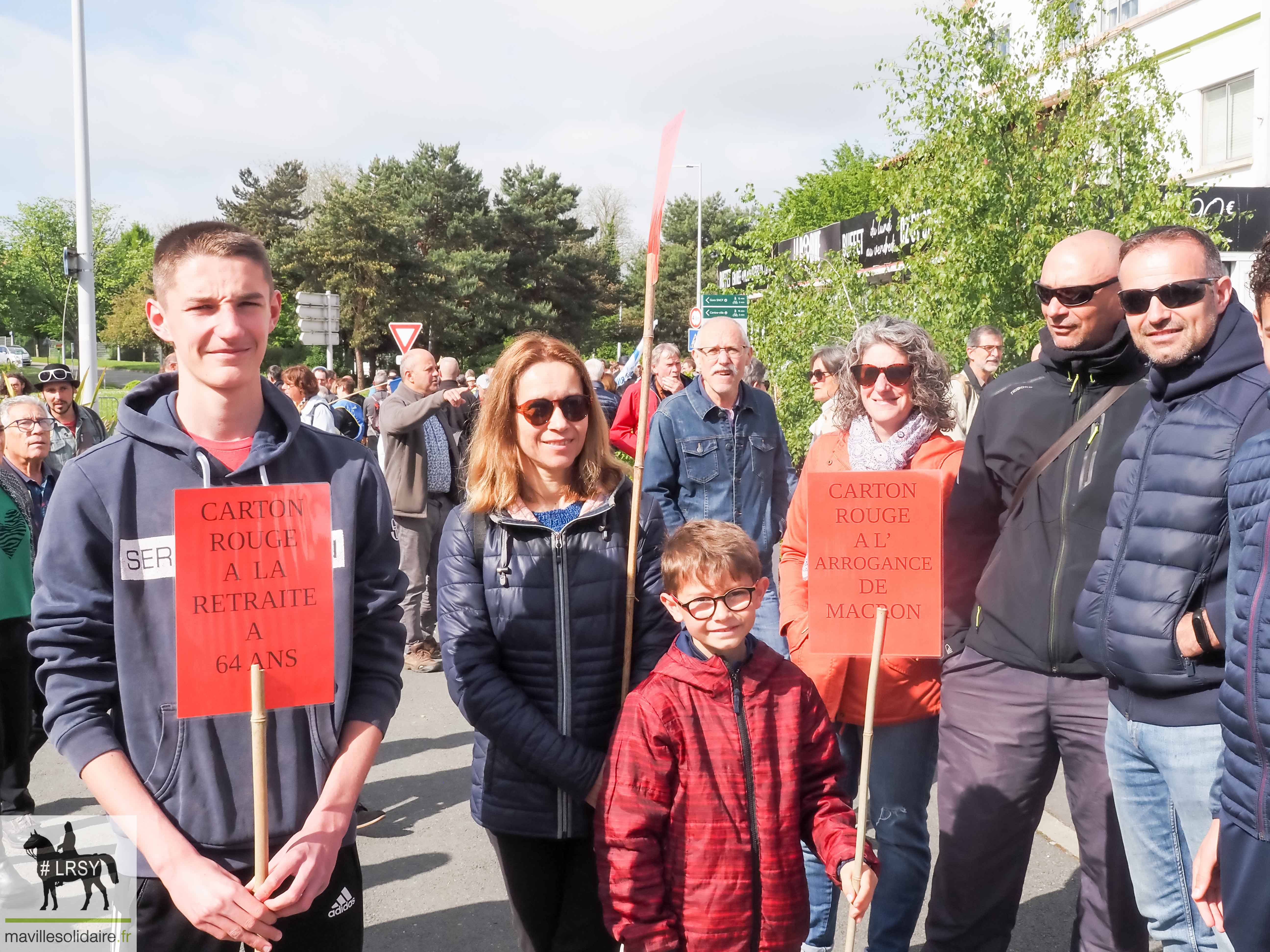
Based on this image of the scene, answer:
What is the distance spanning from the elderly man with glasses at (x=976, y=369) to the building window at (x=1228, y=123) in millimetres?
13765

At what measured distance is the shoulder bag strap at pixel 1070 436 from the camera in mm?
2811

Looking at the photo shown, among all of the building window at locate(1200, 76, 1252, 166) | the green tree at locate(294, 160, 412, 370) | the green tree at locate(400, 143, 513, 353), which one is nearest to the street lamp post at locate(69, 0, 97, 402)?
the building window at locate(1200, 76, 1252, 166)

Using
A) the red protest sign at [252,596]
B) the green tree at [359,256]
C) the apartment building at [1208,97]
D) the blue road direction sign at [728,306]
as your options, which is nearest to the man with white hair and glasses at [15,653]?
the red protest sign at [252,596]

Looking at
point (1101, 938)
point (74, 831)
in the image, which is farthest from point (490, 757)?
point (74, 831)

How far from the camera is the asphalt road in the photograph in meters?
3.68

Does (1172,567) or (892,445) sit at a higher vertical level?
(892,445)

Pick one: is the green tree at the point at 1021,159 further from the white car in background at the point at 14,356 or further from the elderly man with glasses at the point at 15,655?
the white car in background at the point at 14,356

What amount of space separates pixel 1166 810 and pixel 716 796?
1.16 meters

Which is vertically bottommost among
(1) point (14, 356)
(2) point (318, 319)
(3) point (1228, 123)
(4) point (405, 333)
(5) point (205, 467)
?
(5) point (205, 467)

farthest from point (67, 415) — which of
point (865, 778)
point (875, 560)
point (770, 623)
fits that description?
point (865, 778)

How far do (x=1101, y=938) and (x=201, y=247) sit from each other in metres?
2.89

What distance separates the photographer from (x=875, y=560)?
107 inches

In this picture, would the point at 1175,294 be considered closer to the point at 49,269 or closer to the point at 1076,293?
the point at 1076,293

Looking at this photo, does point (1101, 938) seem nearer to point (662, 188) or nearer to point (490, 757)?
point (490, 757)
